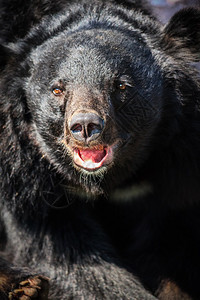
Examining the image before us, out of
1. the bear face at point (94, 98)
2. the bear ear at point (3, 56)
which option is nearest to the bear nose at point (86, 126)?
the bear face at point (94, 98)

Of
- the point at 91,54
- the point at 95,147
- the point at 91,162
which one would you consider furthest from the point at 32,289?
→ the point at 91,54

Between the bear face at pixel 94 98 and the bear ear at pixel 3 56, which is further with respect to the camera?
the bear ear at pixel 3 56

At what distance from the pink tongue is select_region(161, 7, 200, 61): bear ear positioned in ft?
4.20

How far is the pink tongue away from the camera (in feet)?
16.6

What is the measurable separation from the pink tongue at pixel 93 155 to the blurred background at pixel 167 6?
1838 millimetres

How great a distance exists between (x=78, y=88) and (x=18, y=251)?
5.75ft

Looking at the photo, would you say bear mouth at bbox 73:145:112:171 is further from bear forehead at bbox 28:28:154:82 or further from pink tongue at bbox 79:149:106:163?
bear forehead at bbox 28:28:154:82

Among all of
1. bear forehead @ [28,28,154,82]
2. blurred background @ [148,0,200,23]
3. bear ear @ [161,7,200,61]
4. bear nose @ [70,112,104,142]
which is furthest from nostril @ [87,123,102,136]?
blurred background @ [148,0,200,23]

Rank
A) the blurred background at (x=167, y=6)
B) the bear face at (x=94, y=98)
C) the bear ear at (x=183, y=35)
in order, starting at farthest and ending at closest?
the blurred background at (x=167, y=6) → the bear ear at (x=183, y=35) → the bear face at (x=94, y=98)

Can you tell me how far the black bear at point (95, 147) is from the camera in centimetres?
528

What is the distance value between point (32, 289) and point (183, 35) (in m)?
2.53

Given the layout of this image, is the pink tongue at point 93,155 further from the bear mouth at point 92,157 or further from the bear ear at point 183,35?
the bear ear at point 183,35

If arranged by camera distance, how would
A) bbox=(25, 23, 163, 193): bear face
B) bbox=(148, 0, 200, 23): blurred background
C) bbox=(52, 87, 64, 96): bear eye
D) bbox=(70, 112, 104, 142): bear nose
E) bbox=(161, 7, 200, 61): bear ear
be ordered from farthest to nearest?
bbox=(148, 0, 200, 23): blurred background → bbox=(161, 7, 200, 61): bear ear → bbox=(52, 87, 64, 96): bear eye → bbox=(25, 23, 163, 193): bear face → bbox=(70, 112, 104, 142): bear nose

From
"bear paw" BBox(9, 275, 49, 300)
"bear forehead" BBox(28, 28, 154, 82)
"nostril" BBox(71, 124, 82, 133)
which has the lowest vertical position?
"bear paw" BBox(9, 275, 49, 300)
